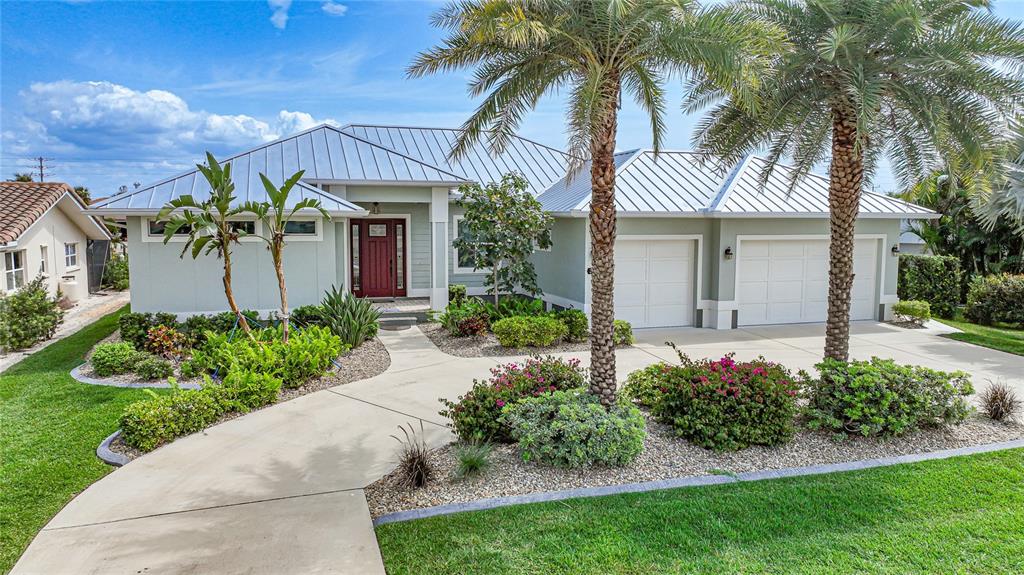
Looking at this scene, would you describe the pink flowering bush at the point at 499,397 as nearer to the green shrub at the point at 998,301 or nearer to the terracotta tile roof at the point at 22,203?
the terracotta tile roof at the point at 22,203

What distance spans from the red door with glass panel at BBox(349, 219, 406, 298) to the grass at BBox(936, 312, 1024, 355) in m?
13.4

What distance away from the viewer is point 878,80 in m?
7.62

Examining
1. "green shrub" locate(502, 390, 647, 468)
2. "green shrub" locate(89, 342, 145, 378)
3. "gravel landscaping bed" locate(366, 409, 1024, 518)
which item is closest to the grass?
"gravel landscaping bed" locate(366, 409, 1024, 518)

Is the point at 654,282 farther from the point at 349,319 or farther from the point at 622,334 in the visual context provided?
the point at 349,319

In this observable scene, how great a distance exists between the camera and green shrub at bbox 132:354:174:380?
386 inches

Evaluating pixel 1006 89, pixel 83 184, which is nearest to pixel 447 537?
pixel 1006 89

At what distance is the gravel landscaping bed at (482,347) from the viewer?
12.2m

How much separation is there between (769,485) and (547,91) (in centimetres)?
523

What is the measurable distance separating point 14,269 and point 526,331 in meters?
10.8

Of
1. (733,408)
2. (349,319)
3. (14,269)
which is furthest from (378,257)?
(733,408)

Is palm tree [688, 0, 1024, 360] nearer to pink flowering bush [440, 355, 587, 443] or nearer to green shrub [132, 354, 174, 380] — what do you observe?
pink flowering bush [440, 355, 587, 443]

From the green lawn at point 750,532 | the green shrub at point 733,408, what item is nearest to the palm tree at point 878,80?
the green shrub at point 733,408

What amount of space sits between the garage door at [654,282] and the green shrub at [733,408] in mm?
7404

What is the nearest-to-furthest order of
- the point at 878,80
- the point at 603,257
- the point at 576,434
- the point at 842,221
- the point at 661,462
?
the point at 576,434, the point at 661,462, the point at 603,257, the point at 878,80, the point at 842,221
